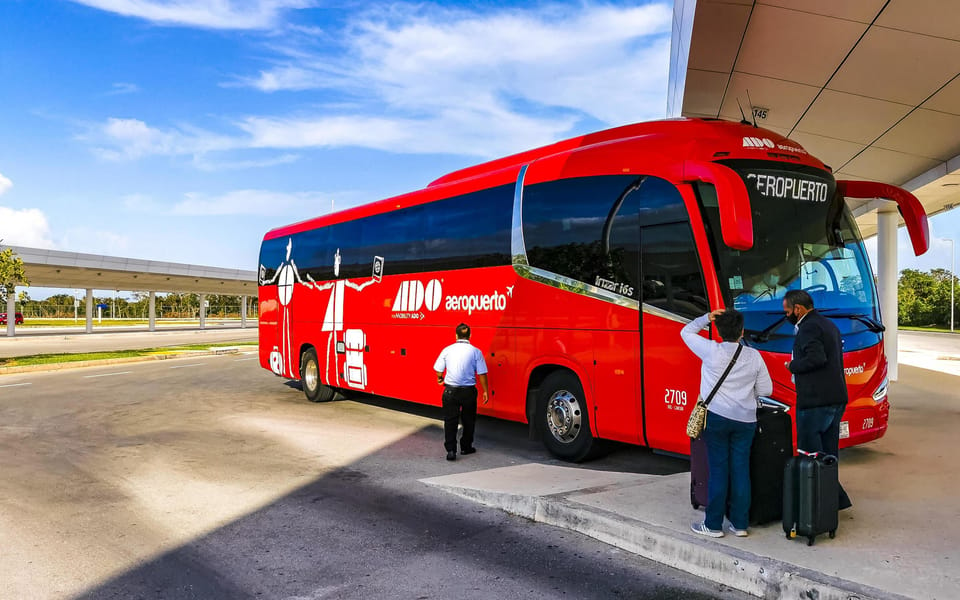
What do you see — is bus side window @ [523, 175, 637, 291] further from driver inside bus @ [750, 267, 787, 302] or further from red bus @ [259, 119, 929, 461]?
driver inside bus @ [750, 267, 787, 302]

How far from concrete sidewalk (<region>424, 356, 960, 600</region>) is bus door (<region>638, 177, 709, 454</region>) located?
25.5 inches

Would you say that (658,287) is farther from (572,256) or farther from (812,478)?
(812,478)

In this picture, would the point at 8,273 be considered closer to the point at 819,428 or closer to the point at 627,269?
the point at 627,269

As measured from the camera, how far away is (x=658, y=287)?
278 inches

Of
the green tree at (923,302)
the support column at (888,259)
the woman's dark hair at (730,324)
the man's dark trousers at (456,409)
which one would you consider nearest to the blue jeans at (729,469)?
the woman's dark hair at (730,324)

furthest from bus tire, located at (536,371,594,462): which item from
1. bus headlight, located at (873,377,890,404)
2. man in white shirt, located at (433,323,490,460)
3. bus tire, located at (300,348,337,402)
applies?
bus tire, located at (300,348,337,402)

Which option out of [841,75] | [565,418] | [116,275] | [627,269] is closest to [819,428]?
[627,269]

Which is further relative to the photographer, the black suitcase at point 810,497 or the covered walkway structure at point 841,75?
the covered walkway structure at point 841,75

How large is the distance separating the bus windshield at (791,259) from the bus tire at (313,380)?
9177 mm

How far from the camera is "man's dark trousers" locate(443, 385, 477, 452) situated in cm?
825

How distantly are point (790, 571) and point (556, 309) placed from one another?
4.36 metres

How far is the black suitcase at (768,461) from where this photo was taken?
5.18 metres

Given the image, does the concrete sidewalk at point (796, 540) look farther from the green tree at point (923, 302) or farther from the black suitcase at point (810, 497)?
the green tree at point (923, 302)

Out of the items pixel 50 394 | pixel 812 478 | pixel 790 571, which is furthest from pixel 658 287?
pixel 50 394
